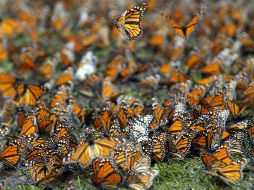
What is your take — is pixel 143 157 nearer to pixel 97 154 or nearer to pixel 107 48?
pixel 97 154

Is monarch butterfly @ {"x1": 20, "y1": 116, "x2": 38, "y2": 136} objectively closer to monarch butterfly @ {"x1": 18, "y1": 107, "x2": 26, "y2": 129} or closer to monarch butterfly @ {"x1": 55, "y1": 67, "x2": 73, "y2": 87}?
monarch butterfly @ {"x1": 18, "y1": 107, "x2": 26, "y2": 129}

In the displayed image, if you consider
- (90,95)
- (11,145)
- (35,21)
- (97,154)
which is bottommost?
(97,154)

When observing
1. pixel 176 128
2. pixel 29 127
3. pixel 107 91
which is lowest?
pixel 176 128

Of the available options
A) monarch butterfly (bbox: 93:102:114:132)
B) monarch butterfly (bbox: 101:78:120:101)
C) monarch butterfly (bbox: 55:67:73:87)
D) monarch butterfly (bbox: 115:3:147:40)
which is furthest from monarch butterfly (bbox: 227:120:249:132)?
monarch butterfly (bbox: 55:67:73:87)

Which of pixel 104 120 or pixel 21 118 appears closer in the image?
pixel 104 120

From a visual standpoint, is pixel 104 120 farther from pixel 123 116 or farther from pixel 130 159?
pixel 130 159

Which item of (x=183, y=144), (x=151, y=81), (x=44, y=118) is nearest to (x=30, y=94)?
(x=44, y=118)

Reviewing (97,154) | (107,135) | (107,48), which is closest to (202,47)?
(107,48)
